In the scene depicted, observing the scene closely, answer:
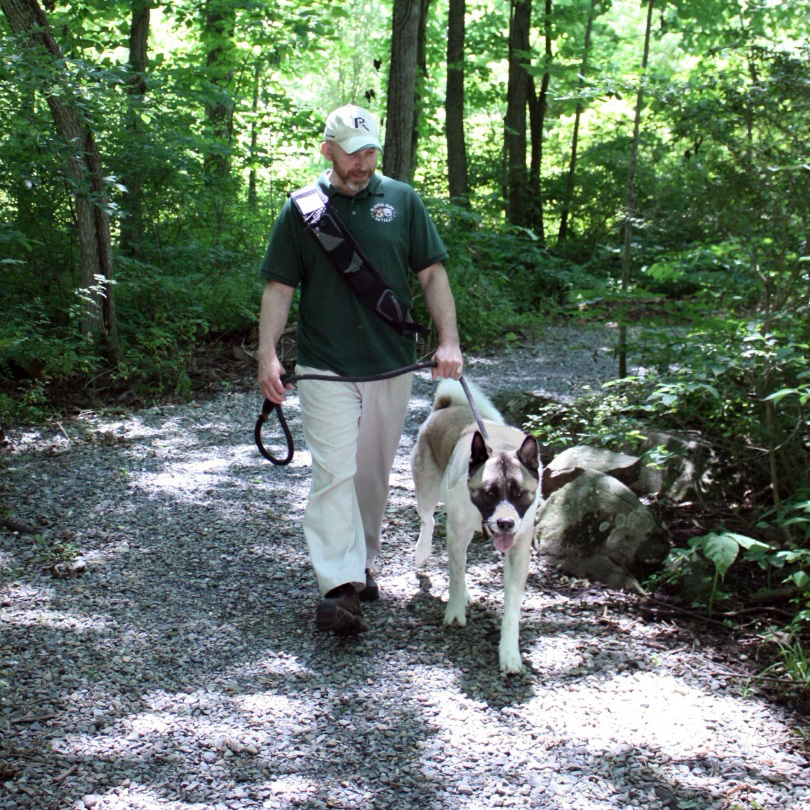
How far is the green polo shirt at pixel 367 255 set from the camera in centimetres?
412

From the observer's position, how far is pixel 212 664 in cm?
399

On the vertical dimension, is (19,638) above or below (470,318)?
below

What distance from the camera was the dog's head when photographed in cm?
379

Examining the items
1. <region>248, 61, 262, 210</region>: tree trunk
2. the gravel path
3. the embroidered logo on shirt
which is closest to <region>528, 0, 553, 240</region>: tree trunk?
<region>248, 61, 262, 210</region>: tree trunk

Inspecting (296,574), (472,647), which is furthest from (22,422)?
(472,647)

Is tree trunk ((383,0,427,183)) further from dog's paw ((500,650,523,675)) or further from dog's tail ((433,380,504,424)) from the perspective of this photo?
dog's paw ((500,650,523,675))

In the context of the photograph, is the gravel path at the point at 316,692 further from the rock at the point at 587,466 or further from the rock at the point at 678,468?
the rock at the point at 678,468

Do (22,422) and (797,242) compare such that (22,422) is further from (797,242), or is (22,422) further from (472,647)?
(797,242)

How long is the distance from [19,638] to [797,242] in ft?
15.8

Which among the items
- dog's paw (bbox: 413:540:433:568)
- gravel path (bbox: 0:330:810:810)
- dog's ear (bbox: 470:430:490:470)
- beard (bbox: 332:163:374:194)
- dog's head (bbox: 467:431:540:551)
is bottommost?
gravel path (bbox: 0:330:810:810)

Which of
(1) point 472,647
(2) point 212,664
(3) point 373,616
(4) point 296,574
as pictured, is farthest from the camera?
(4) point 296,574

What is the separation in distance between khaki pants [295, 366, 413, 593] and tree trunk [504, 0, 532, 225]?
47.1 ft

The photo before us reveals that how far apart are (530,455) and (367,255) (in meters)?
1.22

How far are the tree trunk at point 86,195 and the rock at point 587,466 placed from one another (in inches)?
173
